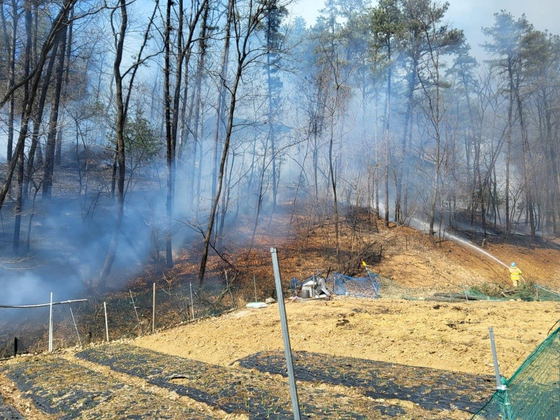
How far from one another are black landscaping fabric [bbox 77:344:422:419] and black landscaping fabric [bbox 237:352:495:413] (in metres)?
0.28

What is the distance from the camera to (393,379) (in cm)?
580

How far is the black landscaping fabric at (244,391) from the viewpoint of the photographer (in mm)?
4910

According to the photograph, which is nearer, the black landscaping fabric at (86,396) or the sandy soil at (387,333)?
the black landscaping fabric at (86,396)

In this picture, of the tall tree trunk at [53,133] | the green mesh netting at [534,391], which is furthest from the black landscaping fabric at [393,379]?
the tall tree trunk at [53,133]

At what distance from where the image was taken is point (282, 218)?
27188mm

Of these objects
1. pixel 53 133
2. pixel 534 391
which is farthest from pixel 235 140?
pixel 534 391

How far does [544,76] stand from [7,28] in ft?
106

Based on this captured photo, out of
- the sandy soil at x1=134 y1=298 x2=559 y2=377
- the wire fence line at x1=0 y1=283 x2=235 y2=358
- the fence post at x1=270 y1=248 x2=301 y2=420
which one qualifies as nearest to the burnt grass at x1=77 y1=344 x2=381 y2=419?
the sandy soil at x1=134 y1=298 x2=559 y2=377

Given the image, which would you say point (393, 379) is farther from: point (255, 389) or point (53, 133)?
point (53, 133)

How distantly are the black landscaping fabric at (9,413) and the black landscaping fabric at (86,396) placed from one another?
29cm

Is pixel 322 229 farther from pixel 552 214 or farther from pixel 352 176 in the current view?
pixel 552 214

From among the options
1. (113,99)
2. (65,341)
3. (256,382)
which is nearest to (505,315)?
(256,382)

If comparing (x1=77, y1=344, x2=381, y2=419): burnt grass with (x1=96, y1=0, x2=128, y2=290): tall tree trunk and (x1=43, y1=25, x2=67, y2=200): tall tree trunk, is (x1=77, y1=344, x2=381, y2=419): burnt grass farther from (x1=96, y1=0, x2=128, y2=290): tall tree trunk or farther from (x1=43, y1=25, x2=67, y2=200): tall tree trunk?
(x1=43, y1=25, x2=67, y2=200): tall tree trunk

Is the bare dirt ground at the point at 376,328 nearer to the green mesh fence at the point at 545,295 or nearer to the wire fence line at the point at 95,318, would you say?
the green mesh fence at the point at 545,295
